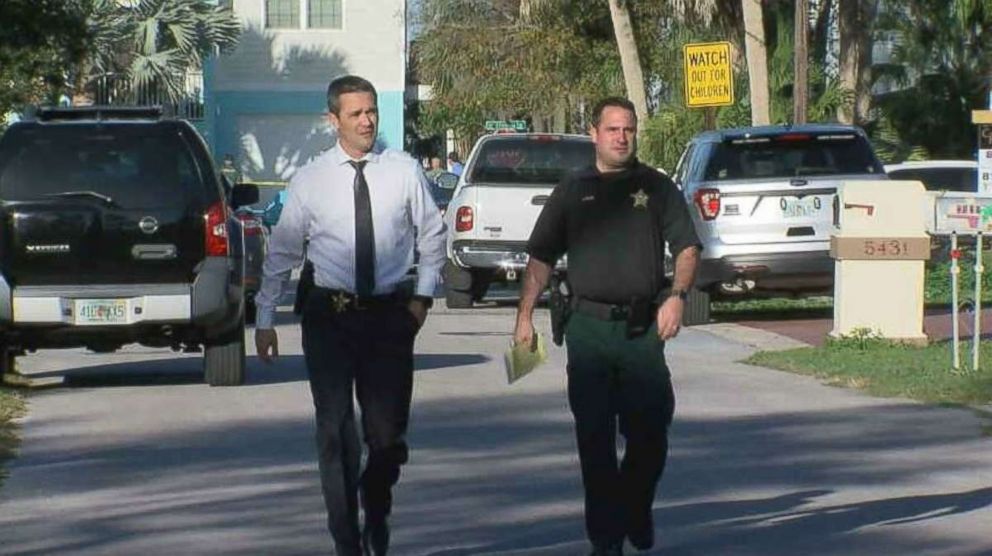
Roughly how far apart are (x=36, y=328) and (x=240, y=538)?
5513mm

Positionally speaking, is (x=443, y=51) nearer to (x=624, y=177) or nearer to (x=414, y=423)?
(x=414, y=423)

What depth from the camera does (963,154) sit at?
40.6 metres

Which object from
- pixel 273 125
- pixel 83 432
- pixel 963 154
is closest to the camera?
pixel 83 432

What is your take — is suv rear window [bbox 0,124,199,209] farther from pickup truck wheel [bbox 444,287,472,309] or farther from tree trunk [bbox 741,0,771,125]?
tree trunk [bbox 741,0,771,125]

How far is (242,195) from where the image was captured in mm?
15508

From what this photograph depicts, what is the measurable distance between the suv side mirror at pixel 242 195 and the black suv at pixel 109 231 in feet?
2.98

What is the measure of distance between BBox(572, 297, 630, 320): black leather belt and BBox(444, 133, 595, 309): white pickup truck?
553 inches

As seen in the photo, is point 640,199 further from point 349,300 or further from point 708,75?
point 708,75

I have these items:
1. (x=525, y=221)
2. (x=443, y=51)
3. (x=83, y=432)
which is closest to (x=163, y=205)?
(x=83, y=432)

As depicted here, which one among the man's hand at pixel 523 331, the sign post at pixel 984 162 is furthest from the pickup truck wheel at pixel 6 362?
the sign post at pixel 984 162

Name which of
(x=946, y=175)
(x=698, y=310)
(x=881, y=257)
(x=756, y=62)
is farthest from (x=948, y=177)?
(x=881, y=257)

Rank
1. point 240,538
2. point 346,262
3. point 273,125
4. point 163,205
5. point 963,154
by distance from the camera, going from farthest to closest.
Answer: point 273,125 < point 963,154 < point 163,205 < point 240,538 < point 346,262

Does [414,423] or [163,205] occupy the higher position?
[163,205]

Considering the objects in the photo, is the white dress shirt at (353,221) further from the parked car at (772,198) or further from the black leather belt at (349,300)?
the parked car at (772,198)
